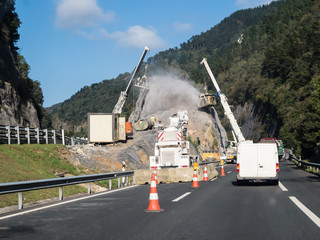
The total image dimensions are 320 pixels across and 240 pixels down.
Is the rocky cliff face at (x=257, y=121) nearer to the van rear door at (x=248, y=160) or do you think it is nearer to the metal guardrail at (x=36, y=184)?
the van rear door at (x=248, y=160)

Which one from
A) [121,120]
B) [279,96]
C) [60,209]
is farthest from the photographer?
[279,96]

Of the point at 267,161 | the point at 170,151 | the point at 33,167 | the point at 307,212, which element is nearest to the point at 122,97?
the point at 170,151

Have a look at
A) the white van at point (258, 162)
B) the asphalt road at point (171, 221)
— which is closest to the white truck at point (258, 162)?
the white van at point (258, 162)

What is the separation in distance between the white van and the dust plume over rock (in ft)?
179

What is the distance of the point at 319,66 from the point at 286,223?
7965 centimetres

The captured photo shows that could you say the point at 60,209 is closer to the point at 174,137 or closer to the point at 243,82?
the point at 174,137

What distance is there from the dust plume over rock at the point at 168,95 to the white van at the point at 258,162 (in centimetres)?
5459

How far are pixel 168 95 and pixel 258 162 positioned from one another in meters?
59.0

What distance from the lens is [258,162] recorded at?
19703 mm

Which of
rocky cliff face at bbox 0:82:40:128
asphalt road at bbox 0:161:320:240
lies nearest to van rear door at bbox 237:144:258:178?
asphalt road at bbox 0:161:320:240

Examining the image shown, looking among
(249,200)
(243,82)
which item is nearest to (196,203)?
(249,200)

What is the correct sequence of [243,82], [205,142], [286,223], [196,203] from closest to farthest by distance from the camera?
[286,223] < [196,203] < [205,142] < [243,82]

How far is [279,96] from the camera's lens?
91.7 m

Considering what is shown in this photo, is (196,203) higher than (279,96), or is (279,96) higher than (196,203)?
(279,96)
